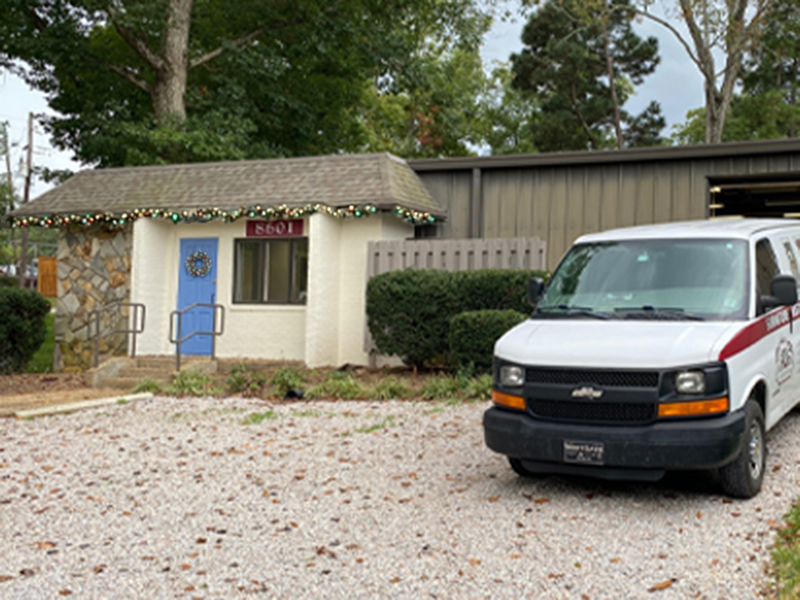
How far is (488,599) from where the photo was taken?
4.46 metres

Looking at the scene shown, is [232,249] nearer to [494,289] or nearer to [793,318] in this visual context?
[494,289]

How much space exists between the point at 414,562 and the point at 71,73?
899 inches

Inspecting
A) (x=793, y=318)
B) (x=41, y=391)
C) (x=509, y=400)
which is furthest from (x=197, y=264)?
(x=793, y=318)

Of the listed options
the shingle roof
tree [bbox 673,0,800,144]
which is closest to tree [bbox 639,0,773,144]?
tree [bbox 673,0,800,144]

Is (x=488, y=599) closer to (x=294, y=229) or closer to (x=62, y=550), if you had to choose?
(x=62, y=550)

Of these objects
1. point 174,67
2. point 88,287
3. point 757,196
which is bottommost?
point 88,287

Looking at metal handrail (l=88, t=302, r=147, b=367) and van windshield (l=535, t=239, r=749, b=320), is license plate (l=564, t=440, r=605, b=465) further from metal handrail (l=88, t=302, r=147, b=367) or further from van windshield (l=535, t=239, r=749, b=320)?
metal handrail (l=88, t=302, r=147, b=367)

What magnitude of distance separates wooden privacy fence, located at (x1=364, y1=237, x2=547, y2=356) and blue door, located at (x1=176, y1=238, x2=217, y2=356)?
3.51 metres

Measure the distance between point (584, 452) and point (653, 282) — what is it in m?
1.71

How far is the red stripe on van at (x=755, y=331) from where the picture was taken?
217 inches

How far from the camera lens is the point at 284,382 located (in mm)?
11852

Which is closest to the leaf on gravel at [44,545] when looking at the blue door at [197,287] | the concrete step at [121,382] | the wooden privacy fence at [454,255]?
the concrete step at [121,382]

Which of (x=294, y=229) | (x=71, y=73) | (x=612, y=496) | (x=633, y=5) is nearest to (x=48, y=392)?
(x=294, y=229)

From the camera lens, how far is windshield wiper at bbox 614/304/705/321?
602 cm
